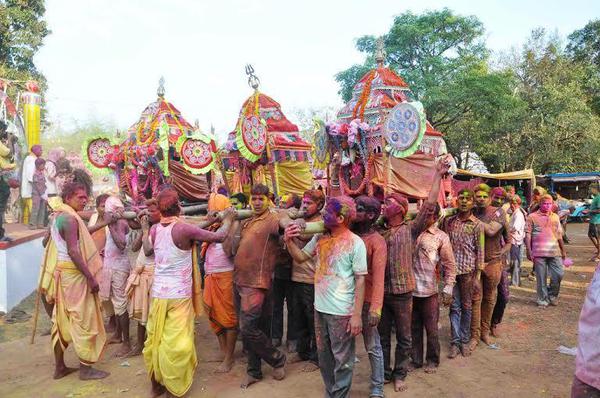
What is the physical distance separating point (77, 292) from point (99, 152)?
28.0 feet

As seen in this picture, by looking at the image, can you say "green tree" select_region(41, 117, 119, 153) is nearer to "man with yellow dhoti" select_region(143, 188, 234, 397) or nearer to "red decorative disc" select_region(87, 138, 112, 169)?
"red decorative disc" select_region(87, 138, 112, 169)

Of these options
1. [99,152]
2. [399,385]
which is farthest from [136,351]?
[99,152]

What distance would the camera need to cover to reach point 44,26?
20859 millimetres

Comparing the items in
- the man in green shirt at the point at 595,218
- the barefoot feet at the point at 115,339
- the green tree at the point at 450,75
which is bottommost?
the barefoot feet at the point at 115,339

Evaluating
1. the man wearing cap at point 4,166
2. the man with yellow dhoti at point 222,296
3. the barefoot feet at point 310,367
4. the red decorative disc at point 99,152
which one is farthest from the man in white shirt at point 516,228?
the red decorative disc at point 99,152

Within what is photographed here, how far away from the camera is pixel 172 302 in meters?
3.89

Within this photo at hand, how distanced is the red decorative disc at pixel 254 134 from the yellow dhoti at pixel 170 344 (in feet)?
14.3

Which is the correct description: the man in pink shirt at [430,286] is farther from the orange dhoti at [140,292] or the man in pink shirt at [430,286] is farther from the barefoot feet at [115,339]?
the barefoot feet at [115,339]

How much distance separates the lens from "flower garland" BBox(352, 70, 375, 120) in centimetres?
758

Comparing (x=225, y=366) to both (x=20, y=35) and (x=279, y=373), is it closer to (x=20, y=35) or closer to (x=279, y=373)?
(x=279, y=373)

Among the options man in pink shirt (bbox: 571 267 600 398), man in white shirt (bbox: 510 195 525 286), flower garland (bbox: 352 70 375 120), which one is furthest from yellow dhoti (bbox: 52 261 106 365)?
man in white shirt (bbox: 510 195 525 286)

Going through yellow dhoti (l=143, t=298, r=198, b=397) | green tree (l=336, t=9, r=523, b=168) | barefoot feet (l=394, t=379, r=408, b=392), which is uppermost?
green tree (l=336, t=9, r=523, b=168)

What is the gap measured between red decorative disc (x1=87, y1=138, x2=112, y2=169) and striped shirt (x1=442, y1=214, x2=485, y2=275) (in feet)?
32.2

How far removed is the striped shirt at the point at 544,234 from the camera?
6.55m
